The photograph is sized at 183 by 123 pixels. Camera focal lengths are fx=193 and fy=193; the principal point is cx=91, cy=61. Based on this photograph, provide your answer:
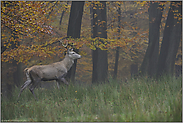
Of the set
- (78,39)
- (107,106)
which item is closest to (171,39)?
(78,39)

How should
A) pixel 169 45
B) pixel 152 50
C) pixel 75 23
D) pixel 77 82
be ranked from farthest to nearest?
pixel 152 50
pixel 169 45
pixel 75 23
pixel 77 82

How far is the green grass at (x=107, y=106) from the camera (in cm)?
500

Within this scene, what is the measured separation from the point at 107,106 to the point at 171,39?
310 inches

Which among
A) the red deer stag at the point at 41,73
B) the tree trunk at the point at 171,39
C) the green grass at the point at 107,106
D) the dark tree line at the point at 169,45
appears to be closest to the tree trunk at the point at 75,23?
the red deer stag at the point at 41,73

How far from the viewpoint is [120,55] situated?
21891mm

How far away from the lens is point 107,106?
6176mm

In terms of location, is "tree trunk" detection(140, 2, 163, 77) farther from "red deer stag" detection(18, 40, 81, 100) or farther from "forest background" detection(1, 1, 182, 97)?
"red deer stag" detection(18, 40, 81, 100)

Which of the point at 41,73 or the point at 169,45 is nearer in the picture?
the point at 41,73

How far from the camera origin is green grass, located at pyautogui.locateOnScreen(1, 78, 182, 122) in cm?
500

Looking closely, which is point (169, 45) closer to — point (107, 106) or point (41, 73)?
point (107, 106)

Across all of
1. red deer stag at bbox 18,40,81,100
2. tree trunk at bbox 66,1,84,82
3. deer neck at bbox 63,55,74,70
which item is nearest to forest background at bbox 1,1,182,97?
tree trunk at bbox 66,1,84,82

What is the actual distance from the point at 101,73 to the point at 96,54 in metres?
1.43

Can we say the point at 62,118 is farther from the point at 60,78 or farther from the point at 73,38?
the point at 73,38

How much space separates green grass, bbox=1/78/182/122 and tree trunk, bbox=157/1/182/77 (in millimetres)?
4565
